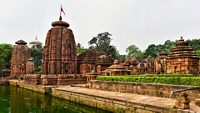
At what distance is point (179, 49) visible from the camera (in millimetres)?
27484

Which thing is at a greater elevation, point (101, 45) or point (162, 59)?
point (101, 45)

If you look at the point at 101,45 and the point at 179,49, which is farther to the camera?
the point at 101,45

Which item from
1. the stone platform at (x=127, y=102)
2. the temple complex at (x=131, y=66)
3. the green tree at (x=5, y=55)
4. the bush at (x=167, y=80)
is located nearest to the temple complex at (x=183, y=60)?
the bush at (x=167, y=80)

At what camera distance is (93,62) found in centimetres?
4944

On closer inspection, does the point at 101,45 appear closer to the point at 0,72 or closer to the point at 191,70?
the point at 0,72

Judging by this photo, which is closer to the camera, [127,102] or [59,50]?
[127,102]

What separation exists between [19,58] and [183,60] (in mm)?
44058

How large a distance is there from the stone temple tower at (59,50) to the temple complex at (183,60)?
17.0m

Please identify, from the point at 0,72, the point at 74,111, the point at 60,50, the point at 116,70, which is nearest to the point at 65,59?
the point at 60,50

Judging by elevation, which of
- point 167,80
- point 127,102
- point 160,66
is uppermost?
point 160,66

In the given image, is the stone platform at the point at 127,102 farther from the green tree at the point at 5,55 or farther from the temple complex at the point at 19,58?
the green tree at the point at 5,55

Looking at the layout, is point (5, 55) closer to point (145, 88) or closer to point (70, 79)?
point (70, 79)

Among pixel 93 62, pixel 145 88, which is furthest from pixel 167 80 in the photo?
pixel 93 62

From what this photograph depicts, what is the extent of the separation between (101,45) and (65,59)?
52630 millimetres
